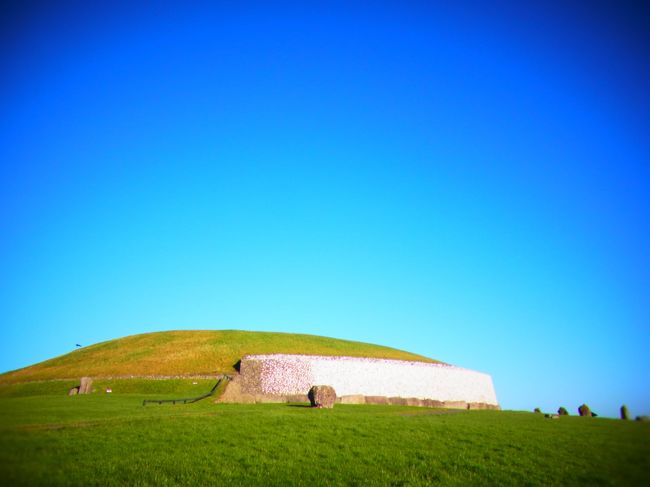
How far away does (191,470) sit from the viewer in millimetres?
14758

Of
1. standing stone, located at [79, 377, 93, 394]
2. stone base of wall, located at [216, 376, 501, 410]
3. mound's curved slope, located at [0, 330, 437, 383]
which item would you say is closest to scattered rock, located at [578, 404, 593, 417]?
stone base of wall, located at [216, 376, 501, 410]

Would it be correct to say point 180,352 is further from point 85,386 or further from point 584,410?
point 584,410

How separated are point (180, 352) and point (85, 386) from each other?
1526 cm

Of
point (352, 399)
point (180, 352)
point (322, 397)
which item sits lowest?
point (352, 399)

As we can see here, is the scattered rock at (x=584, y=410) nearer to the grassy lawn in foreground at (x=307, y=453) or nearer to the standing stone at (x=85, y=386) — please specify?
the grassy lawn in foreground at (x=307, y=453)

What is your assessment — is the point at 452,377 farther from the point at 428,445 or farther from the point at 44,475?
the point at 44,475

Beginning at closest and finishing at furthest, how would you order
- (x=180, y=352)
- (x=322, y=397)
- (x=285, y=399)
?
(x=322, y=397), (x=285, y=399), (x=180, y=352)

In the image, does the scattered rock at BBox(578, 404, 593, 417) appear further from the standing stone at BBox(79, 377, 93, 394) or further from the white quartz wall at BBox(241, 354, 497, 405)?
the standing stone at BBox(79, 377, 93, 394)

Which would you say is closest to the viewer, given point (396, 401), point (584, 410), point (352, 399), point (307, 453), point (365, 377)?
point (307, 453)

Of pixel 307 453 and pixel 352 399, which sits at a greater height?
pixel 352 399

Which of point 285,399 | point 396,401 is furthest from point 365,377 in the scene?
point 285,399

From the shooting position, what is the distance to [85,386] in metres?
46.2

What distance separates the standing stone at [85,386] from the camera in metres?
45.8

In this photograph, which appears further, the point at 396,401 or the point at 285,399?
the point at 396,401
